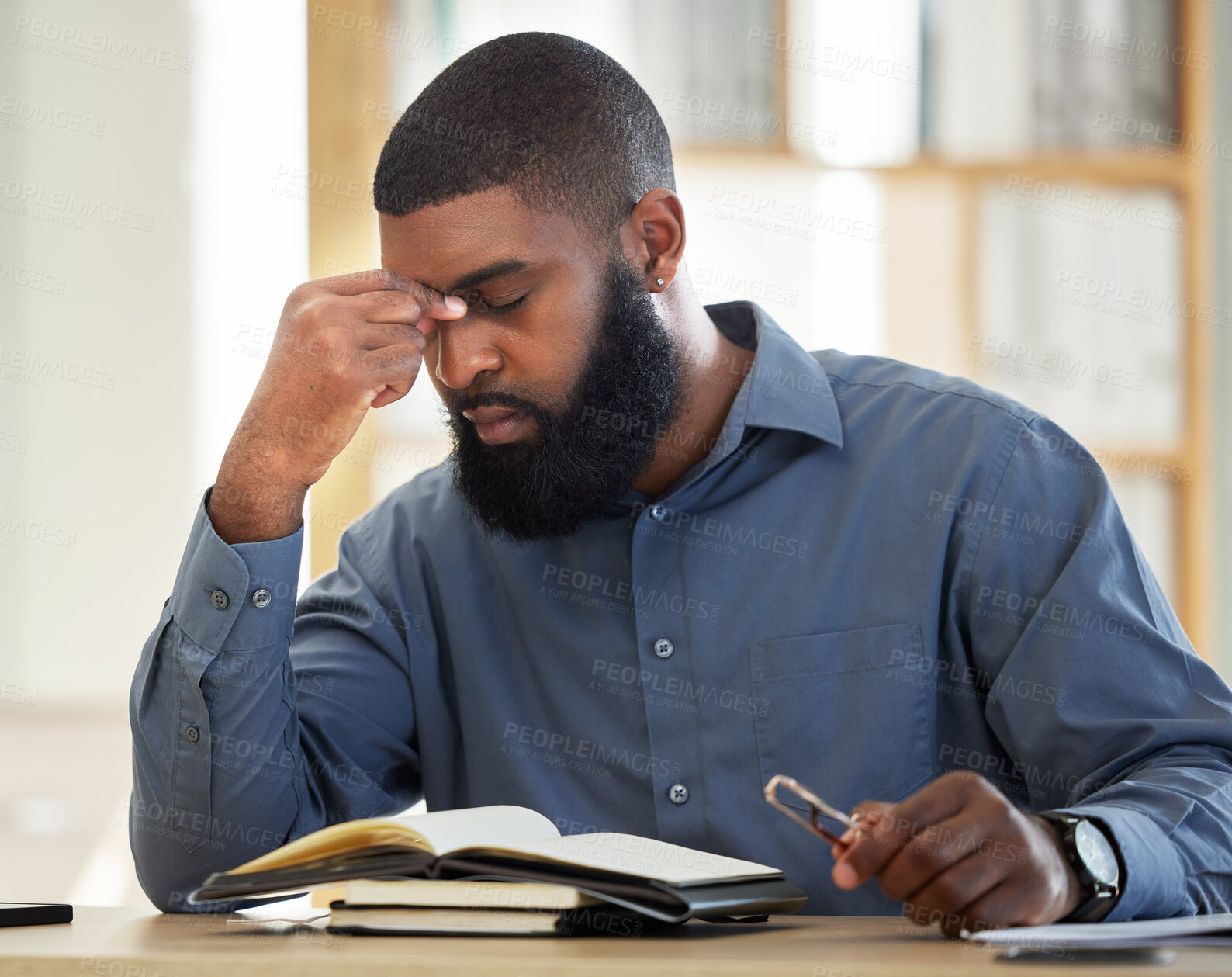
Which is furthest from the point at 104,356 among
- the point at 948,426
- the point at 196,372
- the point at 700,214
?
the point at 948,426

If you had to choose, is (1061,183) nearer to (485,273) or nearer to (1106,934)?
(485,273)

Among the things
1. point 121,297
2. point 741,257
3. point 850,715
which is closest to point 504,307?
point 850,715

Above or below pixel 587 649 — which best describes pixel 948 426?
above

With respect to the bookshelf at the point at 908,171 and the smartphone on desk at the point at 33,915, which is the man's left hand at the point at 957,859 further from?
the bookshelf at the point at 908,171

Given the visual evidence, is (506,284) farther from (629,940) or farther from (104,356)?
(104,356)

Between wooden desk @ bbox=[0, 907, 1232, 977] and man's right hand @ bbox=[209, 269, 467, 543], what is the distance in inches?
17.6

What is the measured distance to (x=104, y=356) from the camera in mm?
2688

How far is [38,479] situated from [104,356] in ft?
1.03

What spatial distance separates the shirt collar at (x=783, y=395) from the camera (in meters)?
1.40

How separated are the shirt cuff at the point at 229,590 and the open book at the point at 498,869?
34cm

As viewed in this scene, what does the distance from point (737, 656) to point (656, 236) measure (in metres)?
0.52

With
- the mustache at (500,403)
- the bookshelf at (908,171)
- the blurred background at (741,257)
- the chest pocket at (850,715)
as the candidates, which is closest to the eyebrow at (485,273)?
the mustache at (500,403)

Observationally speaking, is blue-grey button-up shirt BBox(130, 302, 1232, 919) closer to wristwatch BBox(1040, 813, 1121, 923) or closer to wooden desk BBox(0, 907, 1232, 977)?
wristwatch BBox(1040, 813, 1121, 923)

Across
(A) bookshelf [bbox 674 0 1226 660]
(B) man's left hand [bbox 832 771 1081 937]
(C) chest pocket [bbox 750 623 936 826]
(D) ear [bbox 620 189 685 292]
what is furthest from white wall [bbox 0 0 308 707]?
(B) man's left hand [bbox 832 771 1081 937]
